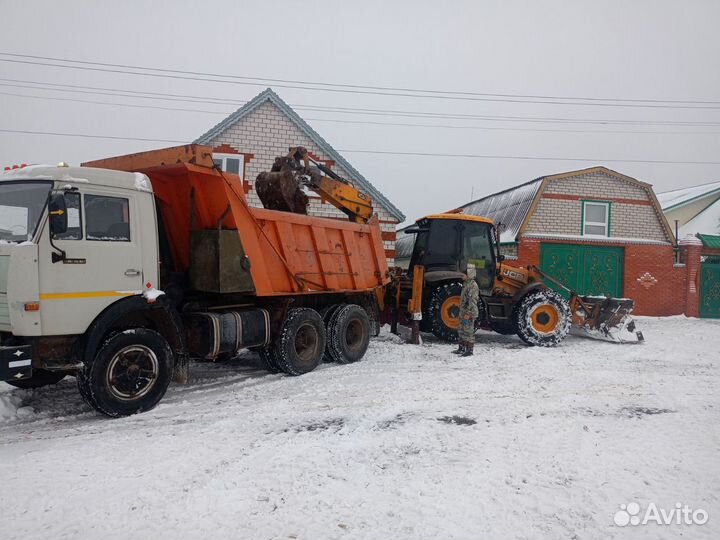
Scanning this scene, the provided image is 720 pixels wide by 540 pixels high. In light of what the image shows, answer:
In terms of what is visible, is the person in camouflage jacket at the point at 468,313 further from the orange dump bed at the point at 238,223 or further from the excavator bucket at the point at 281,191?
the excavator bucket at the point at 281,191

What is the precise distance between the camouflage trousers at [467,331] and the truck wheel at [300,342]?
284 cm

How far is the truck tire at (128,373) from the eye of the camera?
5492 millimetres

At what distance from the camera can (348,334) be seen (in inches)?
369

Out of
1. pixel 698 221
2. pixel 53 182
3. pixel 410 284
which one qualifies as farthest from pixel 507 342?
pixel 698 221

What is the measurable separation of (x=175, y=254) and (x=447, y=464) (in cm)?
460

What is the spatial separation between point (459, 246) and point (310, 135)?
7528 mm

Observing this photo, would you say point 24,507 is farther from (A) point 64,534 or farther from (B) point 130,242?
Answer: (B) point 130,242

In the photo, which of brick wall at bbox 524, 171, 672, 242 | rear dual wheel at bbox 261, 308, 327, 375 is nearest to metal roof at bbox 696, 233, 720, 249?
brick wall at bbox 524, 171, 672, 242

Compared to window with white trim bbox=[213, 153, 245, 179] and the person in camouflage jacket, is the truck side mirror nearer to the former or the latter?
the person in camouflage jacket

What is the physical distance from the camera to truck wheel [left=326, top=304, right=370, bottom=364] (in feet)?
29.5

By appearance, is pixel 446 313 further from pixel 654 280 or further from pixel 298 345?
pixel 654 280

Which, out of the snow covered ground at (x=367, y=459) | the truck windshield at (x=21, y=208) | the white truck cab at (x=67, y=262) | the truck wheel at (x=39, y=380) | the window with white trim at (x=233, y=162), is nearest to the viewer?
the snow covered ground at (x=367, y=459)

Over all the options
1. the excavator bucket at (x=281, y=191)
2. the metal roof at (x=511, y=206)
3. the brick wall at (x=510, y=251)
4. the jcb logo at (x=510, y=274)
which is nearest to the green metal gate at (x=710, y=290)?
the metal roof at (x=511, y=206)

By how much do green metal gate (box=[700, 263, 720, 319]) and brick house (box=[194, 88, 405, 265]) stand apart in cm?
1143
